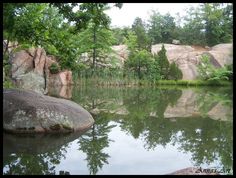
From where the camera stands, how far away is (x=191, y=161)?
15.3 feet

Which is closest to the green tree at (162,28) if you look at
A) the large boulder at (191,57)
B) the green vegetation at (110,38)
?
the green vegetation at (110,38)

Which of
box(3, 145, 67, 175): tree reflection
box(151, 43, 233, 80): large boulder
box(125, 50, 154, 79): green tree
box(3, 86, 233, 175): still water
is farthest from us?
box(151, 43, 233, 80): large boulder

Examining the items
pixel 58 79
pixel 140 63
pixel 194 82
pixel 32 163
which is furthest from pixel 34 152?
pixel 140 63

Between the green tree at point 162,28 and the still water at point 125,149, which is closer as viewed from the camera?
the still water at point 125,149

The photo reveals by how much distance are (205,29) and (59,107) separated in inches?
1328

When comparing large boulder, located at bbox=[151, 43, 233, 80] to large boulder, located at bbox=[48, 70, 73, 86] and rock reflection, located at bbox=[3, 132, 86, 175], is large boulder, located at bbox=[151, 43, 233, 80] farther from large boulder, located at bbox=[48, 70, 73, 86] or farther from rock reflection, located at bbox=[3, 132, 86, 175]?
rock reflection, located at bbox=[3, 132, 86, 175]

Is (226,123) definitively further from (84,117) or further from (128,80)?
(128,80)

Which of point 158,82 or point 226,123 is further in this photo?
point 158,82

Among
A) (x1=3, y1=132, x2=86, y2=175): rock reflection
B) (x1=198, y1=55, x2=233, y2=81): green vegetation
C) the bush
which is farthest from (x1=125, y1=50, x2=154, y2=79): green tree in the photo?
(x1=3, y1=132, x2=86, y2=175): rock reflection

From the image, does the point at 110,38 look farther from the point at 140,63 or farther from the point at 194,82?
the point at 194,82

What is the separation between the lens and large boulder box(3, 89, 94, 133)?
19.7 feet

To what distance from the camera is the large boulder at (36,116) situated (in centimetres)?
600

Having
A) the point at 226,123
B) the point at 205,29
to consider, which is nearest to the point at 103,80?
the point at 205,29

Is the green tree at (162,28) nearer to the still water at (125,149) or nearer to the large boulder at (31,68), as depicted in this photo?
Result: the large boulder at (31,68)
